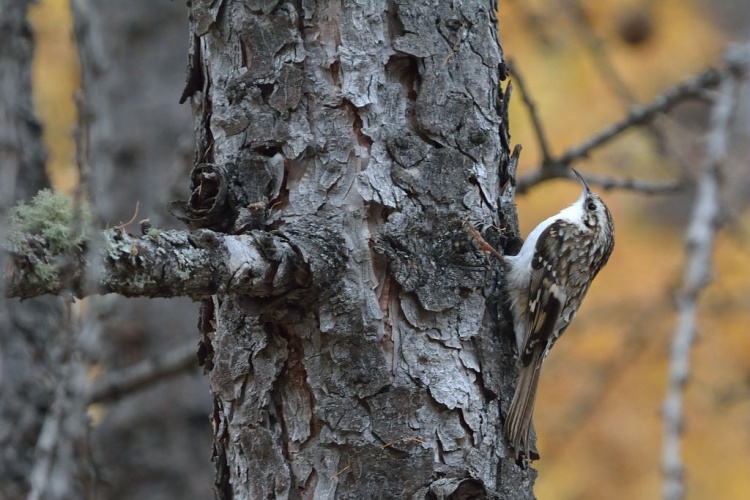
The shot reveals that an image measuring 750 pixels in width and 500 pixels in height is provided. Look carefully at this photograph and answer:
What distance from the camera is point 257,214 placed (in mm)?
1961

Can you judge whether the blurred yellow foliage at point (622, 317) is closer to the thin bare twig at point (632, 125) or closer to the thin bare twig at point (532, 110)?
the thin bare twig at point (632, 125)

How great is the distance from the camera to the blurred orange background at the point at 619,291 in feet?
16.3

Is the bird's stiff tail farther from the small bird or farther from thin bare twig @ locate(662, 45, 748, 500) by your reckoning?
thin bare twig @ locate(662, 45, 748, 500)

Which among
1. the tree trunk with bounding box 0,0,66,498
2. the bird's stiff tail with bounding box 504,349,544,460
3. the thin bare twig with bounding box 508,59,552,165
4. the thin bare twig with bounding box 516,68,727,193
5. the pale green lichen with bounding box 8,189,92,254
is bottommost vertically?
the pale green lichen with bounding box 8,189,92,254

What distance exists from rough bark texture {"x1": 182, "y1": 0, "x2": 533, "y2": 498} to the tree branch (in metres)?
0.09

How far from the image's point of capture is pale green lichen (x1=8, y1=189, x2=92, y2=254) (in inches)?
58.5

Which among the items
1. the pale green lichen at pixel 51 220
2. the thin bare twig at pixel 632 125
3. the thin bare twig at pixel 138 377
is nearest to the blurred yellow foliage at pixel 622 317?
the thin bare twig at pixel 632 125

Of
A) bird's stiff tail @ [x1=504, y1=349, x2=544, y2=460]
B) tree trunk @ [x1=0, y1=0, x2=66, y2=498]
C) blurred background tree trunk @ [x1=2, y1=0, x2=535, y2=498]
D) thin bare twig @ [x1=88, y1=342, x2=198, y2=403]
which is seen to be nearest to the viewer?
blurred background tree trunk @ [x1=2, y1=0, x2=535, y2=498]

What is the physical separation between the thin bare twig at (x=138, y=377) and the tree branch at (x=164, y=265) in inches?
69.0

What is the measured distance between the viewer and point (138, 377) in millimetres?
3545

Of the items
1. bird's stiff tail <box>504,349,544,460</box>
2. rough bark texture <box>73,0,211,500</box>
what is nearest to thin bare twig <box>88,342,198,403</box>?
rough bark texture <box>73,0,211,500</box>

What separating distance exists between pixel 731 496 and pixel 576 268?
2.24 m

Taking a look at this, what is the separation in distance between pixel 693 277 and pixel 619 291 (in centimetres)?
268

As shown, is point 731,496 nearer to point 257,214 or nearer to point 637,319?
point 637,319
